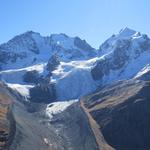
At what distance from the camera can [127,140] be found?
6895 inches

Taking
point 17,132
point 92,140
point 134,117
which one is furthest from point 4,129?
point 134,117

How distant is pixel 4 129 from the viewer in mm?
121375

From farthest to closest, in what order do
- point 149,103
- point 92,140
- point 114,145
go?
point 149,103 → point 114,145 → point 92,140

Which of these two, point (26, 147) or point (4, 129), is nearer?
point (26, 147)

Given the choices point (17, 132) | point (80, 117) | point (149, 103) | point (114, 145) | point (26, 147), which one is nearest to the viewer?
point (26, 147)

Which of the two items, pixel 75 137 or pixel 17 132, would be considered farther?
pixel 75 137

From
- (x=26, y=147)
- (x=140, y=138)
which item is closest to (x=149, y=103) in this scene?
(x=140, y=138)

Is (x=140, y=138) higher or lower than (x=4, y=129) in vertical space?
lower

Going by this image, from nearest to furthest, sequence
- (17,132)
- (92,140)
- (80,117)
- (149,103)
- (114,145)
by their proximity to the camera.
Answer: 1. (17,132)
2. (92,140)
3. (114,145)
4. (80,117)
5. (149,103)

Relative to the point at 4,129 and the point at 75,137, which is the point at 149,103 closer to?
the point at 75,137

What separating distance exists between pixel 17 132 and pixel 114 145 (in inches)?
2297

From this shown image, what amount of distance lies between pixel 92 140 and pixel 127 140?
121ft

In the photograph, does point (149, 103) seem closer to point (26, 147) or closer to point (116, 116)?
point (116, 116)

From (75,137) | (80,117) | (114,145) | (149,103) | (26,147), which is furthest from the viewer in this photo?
(149,103)
